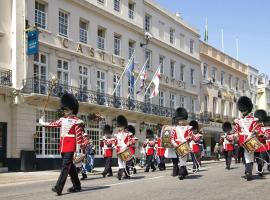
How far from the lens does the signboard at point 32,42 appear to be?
88.4ft

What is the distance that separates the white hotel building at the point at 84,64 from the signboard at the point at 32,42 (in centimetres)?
27

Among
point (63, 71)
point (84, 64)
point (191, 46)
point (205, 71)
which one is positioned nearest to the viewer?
point (63, 71)

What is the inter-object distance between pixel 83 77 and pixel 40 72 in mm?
4440

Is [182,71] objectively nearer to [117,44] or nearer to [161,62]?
[161,62]

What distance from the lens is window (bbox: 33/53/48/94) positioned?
2759 cm

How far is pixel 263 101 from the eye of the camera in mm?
70000

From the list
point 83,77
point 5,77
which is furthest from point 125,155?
point 83,77

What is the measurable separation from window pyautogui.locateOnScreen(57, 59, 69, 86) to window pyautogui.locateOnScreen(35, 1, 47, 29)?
8.10 ft

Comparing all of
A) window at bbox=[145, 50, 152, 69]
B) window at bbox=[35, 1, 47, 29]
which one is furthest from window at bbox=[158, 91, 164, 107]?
window at bbox=[35, 1, 47, 29]

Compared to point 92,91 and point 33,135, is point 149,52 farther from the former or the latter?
point 33,135

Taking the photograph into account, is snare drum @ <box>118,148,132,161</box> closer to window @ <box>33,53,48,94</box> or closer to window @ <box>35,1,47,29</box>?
window @ <box>33,53,48,94</box>

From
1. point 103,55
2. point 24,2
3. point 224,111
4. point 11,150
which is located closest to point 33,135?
point 11,150

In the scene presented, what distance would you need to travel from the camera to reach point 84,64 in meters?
32.7

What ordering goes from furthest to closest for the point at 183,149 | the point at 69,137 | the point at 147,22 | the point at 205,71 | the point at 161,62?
1. the point at 205,71
2. the point at 161,62
3. the point at 147,22
4. the point at 183,149
5. the point at 69,137
